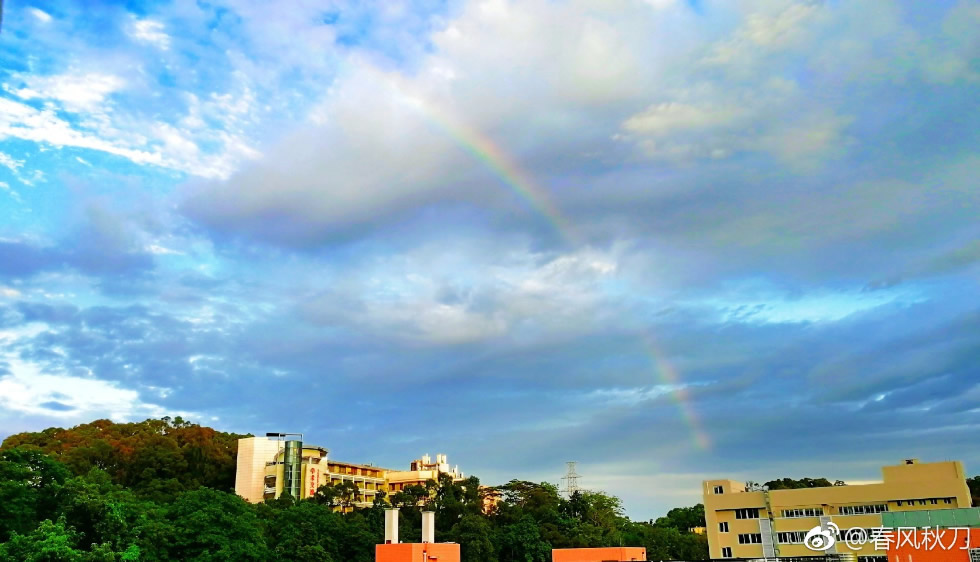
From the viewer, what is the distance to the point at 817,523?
176ft

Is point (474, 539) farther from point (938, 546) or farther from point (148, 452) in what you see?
point (938, 546)

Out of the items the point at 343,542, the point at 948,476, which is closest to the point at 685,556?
the point at 948,476

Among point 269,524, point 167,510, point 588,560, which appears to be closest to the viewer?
point 167,510

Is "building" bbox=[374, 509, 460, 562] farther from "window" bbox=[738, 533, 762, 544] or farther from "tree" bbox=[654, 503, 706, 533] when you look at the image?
"tree" bbox=[654, 503, 706, 533]

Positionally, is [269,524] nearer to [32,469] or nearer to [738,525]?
[32,469]

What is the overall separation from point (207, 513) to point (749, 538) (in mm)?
40218

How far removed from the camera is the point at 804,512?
55.3 metres

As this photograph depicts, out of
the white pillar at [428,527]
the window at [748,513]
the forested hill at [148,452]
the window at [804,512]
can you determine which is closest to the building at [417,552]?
the white pillar at [428,527]

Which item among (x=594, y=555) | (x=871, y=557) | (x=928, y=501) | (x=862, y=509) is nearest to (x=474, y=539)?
(x=594, y=555)

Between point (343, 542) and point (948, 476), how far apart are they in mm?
42235

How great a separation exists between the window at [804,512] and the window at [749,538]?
2953 millimetres

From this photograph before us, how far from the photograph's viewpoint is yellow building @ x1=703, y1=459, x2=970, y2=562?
49.2 m

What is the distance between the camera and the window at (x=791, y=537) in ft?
179

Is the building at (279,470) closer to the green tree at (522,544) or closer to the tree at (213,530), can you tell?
the green tree at (522,544)
